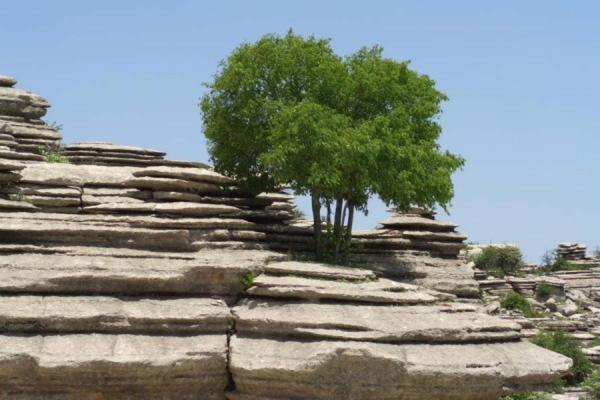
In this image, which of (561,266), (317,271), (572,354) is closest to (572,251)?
(561,266)

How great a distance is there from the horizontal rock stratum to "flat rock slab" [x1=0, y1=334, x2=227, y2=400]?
3cm

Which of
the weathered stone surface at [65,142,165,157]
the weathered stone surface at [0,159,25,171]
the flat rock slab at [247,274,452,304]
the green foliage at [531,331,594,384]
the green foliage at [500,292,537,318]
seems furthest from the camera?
the green foliage at [500,292,537,318]

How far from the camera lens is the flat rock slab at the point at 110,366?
19.8m

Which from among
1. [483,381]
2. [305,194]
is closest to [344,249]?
[305,194]

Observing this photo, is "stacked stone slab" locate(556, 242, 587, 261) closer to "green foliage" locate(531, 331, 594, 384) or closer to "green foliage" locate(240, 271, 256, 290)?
"green foliage" locate(531, 331, 594, 384)

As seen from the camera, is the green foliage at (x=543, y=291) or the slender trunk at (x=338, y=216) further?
the green foliage at (x=543, y=291)

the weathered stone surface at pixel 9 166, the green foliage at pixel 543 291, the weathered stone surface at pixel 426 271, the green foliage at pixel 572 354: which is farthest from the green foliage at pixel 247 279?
the green foliage at pixel 543 291

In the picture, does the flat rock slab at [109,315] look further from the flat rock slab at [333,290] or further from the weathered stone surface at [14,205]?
→ the weathered stone surface at [14,205]

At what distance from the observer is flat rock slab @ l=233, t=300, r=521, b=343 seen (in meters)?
21.3

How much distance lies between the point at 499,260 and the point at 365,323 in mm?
68025

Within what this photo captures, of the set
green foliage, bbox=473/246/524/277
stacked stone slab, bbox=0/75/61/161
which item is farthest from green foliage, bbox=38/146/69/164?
green foliage, bbox=473/246/524/277

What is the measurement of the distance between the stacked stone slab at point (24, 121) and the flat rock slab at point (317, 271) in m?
12.0

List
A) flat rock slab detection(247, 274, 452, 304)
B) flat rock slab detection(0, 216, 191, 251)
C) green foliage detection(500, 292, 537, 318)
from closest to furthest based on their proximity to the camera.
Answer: flat rock slab detection(247, 274, 452, 304)
flat rock slab detection(0, 216, 191, 251)
green foliage detection(500, 292, 537, 318)

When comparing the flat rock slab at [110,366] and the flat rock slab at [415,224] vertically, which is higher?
Result: the flat rock slab at [415,224]
